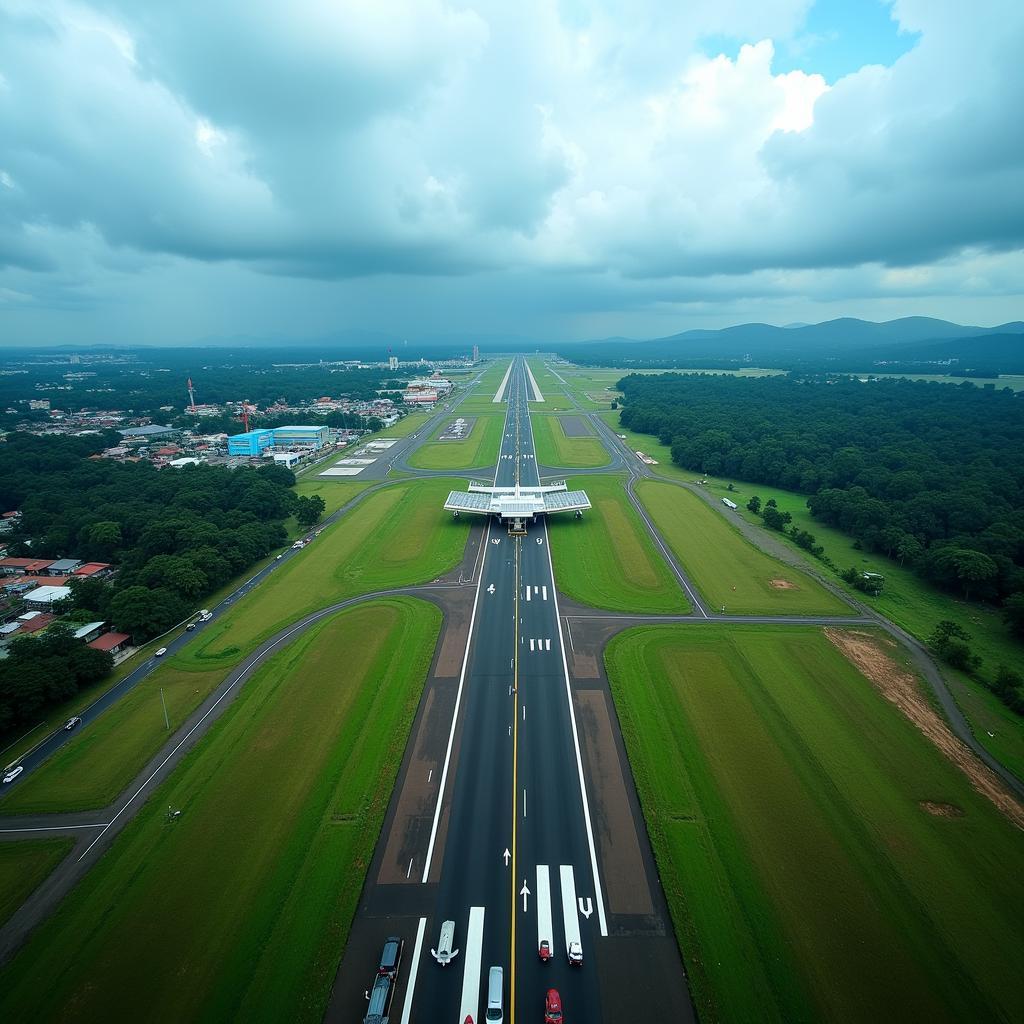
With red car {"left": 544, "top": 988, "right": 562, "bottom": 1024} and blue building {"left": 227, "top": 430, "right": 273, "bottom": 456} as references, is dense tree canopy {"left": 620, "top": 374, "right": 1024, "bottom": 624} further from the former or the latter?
blue building {"left": 227, "top": 430, "right": 273, "bottom": 456}

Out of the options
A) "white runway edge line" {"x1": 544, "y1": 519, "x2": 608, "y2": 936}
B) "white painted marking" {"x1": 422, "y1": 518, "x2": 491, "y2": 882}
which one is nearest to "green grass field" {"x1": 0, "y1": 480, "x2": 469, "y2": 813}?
"white painted marking" {"x1": 422, "y1": 518, "x2": 491, "y2": 882}

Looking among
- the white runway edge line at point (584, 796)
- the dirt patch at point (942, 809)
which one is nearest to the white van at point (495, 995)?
the white runway edge line at point (584, 796)

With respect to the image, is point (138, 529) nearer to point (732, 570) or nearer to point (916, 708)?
point (732, 570)

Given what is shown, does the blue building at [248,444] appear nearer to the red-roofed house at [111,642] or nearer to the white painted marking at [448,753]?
the red-roofed house at [111,642]

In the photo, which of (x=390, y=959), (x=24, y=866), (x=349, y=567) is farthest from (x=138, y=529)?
(x=390, y=959)

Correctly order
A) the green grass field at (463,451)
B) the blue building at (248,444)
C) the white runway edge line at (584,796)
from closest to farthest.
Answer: the white runway edge line at (584,796) < the green grass field at (463,451) < the blue building at (248,444)

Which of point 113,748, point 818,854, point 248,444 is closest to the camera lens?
point 818,854

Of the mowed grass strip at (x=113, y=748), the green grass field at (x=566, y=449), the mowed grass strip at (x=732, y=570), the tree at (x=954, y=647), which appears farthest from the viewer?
the green grass field at (x=566, y=449)
